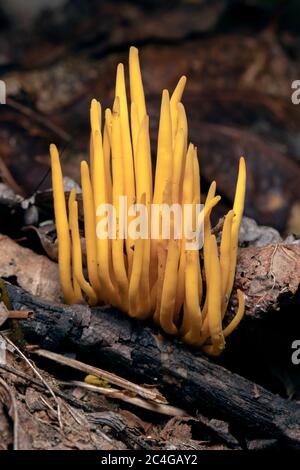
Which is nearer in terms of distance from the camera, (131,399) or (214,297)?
(214,297)

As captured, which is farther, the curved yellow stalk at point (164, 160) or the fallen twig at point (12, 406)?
the curved yellow stalk at point (164, 160)

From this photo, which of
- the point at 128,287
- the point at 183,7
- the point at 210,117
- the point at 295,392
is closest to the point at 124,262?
the point at 128,287

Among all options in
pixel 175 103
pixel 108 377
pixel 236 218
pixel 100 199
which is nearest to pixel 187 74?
pixel 175 103

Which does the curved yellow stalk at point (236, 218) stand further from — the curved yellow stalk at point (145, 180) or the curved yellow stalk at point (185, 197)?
the curved yellow stalk at point (145, 180)

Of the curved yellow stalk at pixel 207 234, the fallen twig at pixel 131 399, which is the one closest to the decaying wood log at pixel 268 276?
the curved yellow stalk at pixel 207 234

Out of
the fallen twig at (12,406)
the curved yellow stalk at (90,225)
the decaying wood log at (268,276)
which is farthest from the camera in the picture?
the decaying wood log at (268,276)

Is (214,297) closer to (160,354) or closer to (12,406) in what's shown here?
(160,354)

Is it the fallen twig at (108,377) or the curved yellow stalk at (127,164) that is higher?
the curved yellow stalk at (127,164)

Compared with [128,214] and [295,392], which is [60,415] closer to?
[128,214]
